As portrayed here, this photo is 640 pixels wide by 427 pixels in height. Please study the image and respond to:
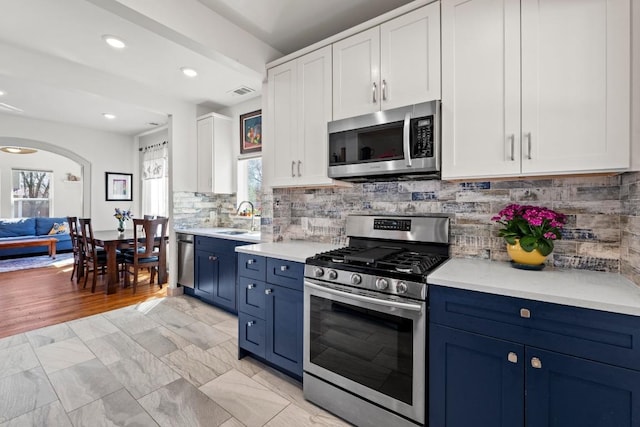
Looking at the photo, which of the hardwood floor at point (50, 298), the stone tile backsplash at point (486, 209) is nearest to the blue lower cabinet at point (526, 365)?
the stone tile backsplash at point (486, 209)

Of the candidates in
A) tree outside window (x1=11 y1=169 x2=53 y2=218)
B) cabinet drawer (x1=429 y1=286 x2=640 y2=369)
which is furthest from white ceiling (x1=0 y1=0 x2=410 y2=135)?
tree outside window (x1=11 y1=169 x2=53 y2=218)

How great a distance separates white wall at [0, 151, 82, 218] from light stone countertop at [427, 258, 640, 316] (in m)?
10.2

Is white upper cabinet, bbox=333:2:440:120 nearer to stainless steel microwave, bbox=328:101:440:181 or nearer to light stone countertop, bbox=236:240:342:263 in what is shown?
stainless steel microwave, bbox=328:101:440:181

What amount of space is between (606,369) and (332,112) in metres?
2.04

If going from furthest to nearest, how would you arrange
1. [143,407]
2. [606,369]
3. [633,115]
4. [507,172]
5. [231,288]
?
[231,288], [143,407], [507,172], [633,115], [606,369]

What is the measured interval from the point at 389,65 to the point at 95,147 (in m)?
6.88

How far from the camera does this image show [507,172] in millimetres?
1616

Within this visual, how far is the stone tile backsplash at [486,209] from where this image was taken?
62.6 inches

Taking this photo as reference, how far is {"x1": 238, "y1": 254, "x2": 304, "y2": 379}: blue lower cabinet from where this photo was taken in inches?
81.6

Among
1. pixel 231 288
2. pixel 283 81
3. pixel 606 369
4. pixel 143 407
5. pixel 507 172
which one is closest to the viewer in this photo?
pixel 606 369

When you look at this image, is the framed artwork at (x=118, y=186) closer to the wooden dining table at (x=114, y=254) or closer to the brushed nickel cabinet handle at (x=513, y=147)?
the wooden dining table at (x=114, y=254)

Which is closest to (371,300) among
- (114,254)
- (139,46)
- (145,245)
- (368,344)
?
(368,344)

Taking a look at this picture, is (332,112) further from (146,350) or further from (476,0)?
(146,350)

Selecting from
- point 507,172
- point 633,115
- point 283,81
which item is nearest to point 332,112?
point 283,81
